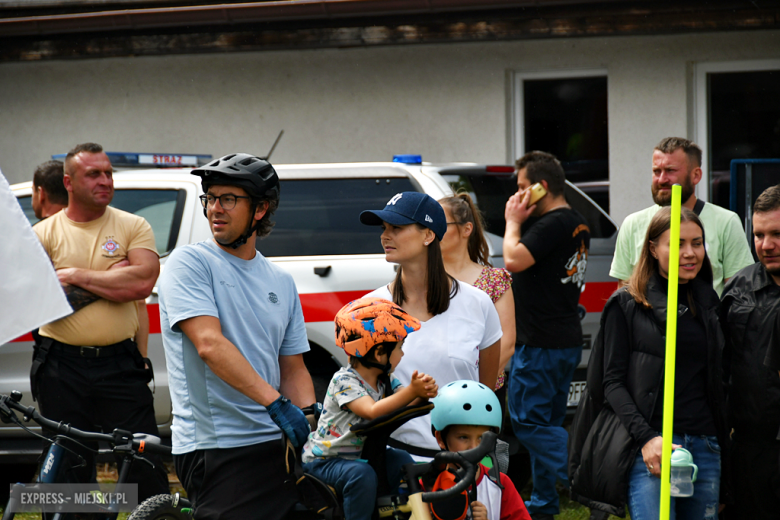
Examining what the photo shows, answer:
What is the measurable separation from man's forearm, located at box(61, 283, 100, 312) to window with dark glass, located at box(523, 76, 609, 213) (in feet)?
17.2

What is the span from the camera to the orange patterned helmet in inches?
111

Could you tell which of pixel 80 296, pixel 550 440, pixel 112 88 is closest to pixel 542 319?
pixel 550 440

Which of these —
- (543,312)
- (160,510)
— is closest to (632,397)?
(543,312)

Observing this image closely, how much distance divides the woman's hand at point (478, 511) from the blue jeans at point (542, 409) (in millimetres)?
2732

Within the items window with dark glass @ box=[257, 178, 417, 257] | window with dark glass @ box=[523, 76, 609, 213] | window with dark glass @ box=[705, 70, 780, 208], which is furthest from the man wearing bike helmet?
window with dark glass @ box=[705, 70, 780, 208]

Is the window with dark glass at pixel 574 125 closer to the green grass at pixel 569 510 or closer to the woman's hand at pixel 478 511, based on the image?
the green grass at pixel 569 510

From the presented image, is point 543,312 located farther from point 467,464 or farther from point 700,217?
point 467,464

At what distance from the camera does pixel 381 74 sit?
896 cm

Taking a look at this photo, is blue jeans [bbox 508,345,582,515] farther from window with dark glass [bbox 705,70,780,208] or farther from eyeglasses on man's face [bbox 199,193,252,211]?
window with dark glass [bbox 705,70,780,208]

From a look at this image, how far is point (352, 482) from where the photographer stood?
269cm

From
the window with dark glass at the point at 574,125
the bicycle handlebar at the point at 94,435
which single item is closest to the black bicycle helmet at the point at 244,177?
the bicycle handlebar at the point at 94,435

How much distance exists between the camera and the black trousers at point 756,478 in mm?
3604

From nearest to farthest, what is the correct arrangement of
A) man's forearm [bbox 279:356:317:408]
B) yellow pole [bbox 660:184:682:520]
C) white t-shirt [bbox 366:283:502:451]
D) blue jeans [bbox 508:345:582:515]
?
yellow pole [bbox 660:184:682:520] → white t-shirt [bbox 366:283:502:451] → man's forearm [bbox 279:356:317:408] → blue jeans [bbox 508:345:582:515]

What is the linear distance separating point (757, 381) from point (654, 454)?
1.80 feet
